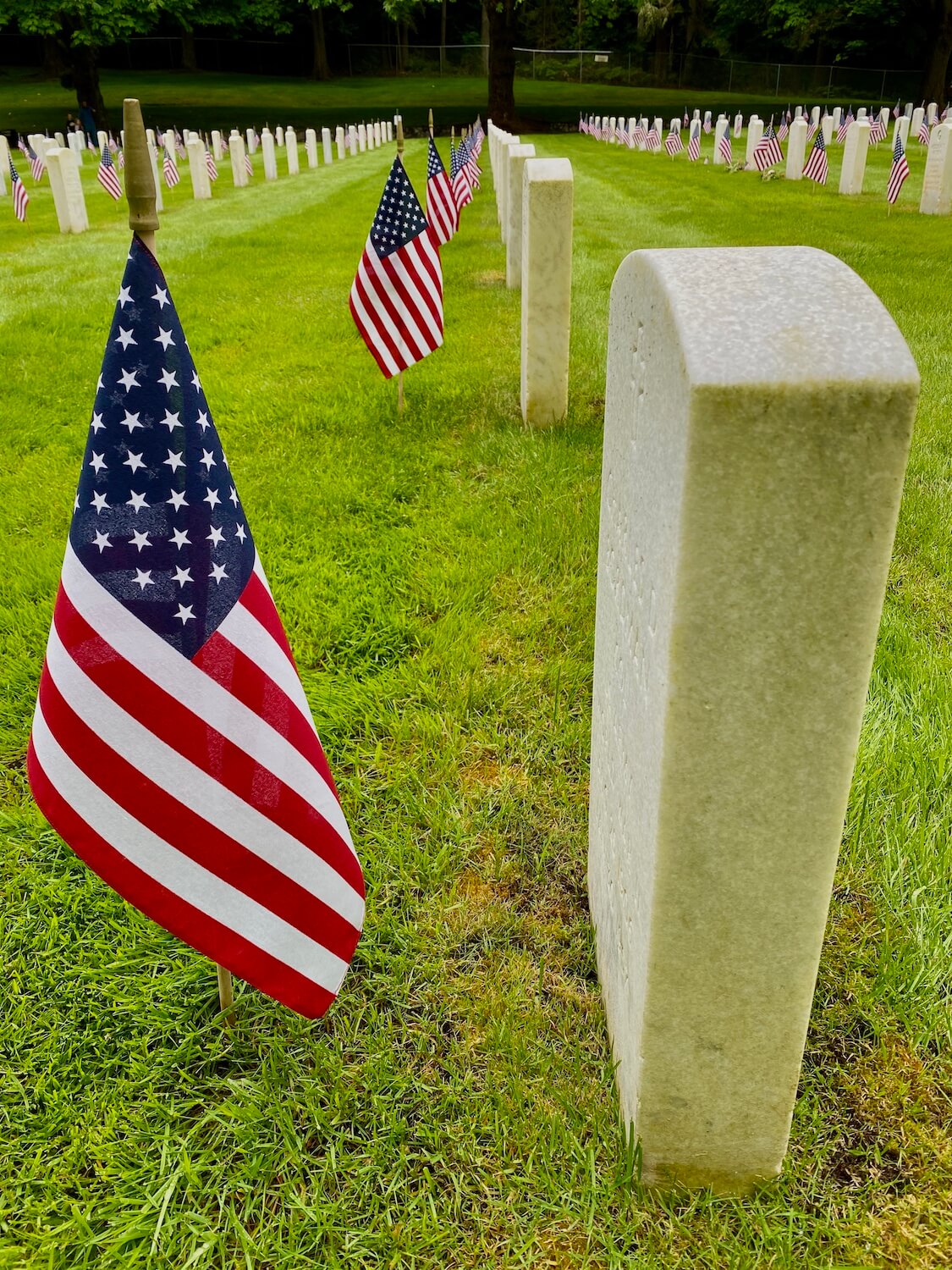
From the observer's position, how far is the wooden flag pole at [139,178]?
1.53 meters

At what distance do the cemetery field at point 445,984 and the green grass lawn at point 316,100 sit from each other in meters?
35.6

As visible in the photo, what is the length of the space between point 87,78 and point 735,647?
115 feet

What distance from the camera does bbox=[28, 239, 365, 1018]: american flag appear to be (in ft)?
5.44

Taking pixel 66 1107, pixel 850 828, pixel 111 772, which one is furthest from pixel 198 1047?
pixel 850 828

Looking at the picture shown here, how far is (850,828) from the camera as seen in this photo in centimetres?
255

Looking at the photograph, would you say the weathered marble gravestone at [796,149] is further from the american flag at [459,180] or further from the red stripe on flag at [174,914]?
the red stripe on flag at [174,914]

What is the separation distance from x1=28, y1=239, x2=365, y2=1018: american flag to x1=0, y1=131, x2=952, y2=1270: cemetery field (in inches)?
13.0

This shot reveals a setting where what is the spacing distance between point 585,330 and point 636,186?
11905 mm

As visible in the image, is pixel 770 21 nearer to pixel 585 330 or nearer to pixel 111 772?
pixel 585 330

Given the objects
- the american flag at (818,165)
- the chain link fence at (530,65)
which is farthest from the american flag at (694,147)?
the chain link fence at (530,65)

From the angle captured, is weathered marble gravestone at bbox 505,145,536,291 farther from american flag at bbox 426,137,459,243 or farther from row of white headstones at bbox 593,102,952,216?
row of white headstones at bbox 593,102,952,216

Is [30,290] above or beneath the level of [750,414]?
beneath

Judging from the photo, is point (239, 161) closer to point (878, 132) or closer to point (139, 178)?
point (878, 132)

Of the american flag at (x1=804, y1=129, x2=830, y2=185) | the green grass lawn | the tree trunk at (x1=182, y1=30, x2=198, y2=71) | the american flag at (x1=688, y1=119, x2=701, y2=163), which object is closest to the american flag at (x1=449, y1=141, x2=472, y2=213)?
the american flag at (x1=804, y1=129, x2=830, y2=185)
